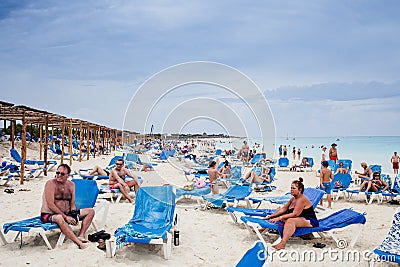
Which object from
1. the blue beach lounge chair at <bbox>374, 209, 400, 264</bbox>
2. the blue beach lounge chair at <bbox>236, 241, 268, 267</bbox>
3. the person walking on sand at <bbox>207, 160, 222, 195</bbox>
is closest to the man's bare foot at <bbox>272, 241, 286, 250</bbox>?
the blue beach lounge chair at <bbox>374, 209, 400, 264</bbox>

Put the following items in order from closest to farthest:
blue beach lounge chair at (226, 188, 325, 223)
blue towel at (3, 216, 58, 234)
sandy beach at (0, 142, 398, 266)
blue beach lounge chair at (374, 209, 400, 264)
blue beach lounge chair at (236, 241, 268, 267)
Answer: blue beach lounge chair at (236, 241, 268, 267) < blue beach lounge chair at (374, 209, 400, 264) < sandy beach at (0, 142, 398, 266) < blue towel at (3, 216, 58, 234) < blue beach lounge chair at (226, 188, 325, 223)

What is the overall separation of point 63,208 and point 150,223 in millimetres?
1164

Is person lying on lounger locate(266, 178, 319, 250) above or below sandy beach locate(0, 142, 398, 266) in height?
above

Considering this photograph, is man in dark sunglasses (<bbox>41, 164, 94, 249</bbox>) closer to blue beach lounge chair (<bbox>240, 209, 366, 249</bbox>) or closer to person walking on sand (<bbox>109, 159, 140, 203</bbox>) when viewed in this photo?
blue beach lounge chair (<bbox>240, 209, 366, 249</bbox>)

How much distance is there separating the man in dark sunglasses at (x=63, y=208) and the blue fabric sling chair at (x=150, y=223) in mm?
548

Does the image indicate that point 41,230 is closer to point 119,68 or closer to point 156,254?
point 156,254

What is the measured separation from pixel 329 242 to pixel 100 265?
10.2ft

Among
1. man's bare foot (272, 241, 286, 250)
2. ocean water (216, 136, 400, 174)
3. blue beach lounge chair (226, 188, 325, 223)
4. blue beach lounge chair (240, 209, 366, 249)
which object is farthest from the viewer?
ocean water (216, 136, 400, 174)

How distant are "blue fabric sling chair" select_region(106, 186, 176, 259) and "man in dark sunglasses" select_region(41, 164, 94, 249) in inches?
21.6

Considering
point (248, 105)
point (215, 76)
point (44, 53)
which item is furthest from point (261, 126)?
point (44, 53)

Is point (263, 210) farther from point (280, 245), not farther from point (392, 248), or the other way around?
point (392, 248)

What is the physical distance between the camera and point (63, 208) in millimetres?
4672

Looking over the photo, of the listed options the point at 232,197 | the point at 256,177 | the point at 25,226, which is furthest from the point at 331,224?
the point at 256,177

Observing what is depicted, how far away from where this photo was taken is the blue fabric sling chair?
414 cm
